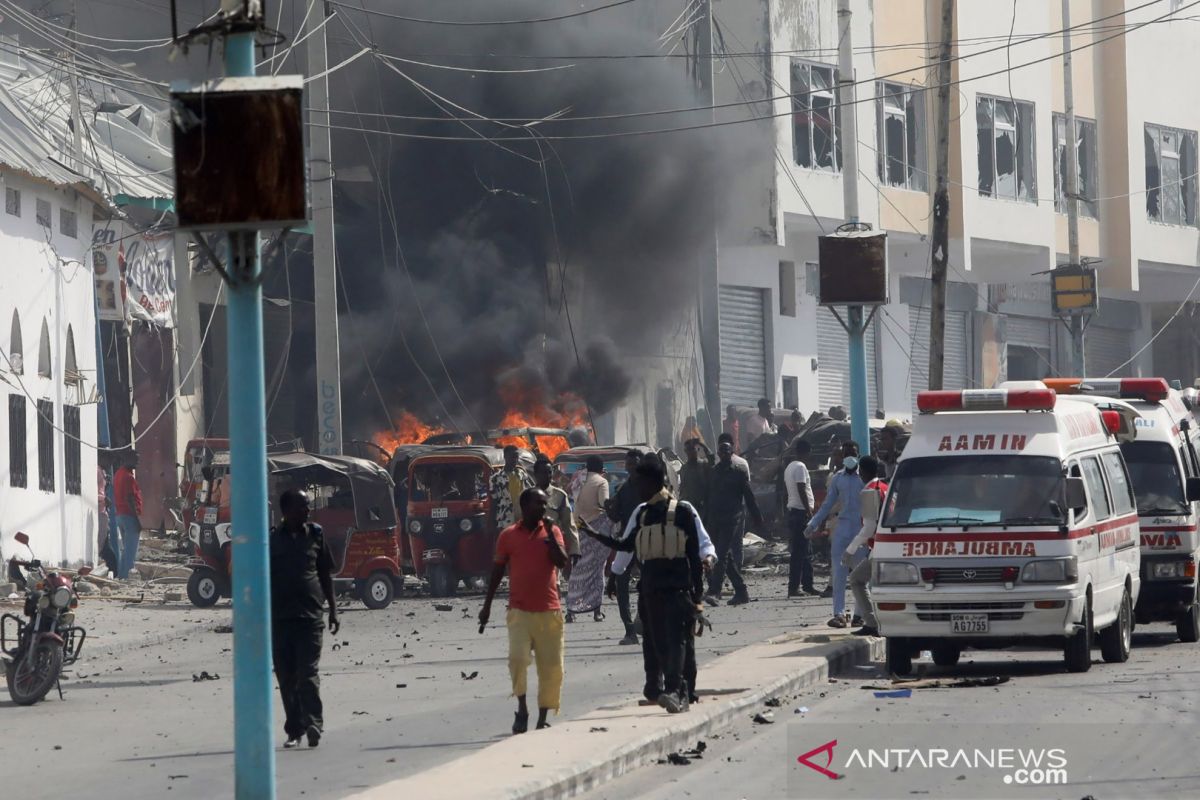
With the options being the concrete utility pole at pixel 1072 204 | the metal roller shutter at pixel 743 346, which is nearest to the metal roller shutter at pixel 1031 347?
the concrete utility pole at pixel 1072 204

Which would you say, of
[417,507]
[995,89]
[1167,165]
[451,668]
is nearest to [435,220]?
[995,89]

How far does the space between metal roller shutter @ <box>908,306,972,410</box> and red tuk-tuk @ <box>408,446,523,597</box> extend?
1944 centimetres

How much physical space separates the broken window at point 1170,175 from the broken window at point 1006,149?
15.9ft

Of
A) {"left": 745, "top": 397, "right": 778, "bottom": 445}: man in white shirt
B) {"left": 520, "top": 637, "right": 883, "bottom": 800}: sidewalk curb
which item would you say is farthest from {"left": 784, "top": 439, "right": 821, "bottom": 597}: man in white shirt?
{"left": 745, "top": 397, "right": 778, "bottom": 445}: man in white shirt

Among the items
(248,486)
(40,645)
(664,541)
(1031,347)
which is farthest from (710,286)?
(248,486)

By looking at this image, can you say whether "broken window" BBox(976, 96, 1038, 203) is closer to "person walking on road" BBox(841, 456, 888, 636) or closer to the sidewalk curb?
"person walking on road" BBox(841, 456, 888, 636)

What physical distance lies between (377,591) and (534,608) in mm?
10729

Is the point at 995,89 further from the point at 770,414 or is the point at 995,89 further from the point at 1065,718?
the point at 1065,718

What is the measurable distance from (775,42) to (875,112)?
3.35 m

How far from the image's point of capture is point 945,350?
41812mm

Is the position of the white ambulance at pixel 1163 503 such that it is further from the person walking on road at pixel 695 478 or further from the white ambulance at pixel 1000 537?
the person walking on road at pixel 695 478

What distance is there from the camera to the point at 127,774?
9.60 meters

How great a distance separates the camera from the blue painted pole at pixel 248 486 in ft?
23.6

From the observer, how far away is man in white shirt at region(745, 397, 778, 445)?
3288cm
